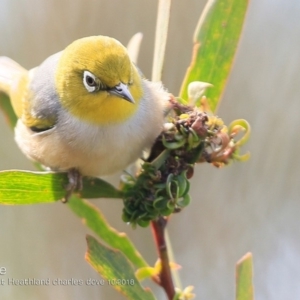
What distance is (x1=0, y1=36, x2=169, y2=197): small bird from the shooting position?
2.70 feet

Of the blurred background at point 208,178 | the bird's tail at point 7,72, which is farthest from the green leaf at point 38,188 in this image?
the blurred background at point 208,178

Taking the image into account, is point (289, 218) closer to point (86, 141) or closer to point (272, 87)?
point (272, 87)

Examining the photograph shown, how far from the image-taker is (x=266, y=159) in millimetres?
2111

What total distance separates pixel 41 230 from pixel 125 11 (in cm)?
120

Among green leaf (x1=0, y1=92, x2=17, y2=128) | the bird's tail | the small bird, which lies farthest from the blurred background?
the small bird

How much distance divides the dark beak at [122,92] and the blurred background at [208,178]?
119 centimetres

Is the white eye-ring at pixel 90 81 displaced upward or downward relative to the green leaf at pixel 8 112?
upward

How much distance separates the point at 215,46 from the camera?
855 mm

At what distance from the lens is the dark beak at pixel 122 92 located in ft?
2.67

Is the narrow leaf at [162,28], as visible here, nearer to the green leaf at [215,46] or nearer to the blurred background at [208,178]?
the green leaf at [215,46]

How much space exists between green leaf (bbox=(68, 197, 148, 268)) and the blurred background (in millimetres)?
1158

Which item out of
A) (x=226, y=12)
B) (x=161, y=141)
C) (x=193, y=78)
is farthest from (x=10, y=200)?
(x=226, y=12)

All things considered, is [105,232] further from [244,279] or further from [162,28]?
[162,28]

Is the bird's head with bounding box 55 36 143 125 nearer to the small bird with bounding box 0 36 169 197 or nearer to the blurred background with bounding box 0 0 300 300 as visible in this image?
the small bird with bounding box 0 36 169 197
